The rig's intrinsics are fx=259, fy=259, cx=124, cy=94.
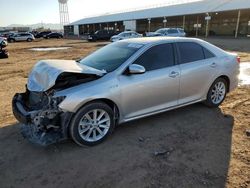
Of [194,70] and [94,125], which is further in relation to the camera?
[194,70]

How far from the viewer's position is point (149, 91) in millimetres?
4578

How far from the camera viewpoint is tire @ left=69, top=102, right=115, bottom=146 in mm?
3975

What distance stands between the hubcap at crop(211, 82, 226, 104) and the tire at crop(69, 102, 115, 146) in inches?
104

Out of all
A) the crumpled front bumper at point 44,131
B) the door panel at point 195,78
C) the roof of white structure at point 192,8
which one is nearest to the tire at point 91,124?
the crumpled front bumper at point 44,131

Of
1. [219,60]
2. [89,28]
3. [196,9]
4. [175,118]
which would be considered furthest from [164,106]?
[89,28]

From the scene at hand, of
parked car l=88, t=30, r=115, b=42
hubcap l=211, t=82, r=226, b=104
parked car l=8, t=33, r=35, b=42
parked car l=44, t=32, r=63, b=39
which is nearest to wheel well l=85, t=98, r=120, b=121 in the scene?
hubcap l=211, t=82, r=226, b=104

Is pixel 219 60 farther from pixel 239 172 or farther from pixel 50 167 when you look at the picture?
pixel 50 167

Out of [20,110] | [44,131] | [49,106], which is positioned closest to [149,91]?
[49,106]

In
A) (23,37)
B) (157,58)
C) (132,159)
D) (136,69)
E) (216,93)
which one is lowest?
(132,159)

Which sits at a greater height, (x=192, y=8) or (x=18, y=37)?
(x=192, y=8)

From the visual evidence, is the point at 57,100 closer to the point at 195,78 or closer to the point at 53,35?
the point at 195,78

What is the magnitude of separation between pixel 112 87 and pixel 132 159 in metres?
1.17

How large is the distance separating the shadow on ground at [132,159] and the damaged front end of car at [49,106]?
0.29 meters

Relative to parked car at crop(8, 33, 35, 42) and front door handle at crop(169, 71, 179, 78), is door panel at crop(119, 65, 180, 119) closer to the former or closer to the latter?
front door handle at crop(169, 71, 179, 78)
